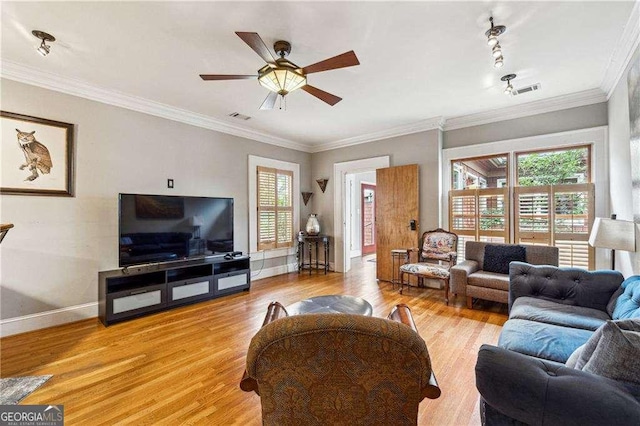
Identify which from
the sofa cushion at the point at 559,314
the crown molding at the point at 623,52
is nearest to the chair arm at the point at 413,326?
the sofa cushion at the point at 559,314

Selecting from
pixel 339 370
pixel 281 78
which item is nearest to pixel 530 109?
pixel 281 78

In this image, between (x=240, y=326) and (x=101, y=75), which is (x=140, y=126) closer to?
(x=101, y=75)

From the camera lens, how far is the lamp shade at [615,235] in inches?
94.9

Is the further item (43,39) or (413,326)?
(43,39)

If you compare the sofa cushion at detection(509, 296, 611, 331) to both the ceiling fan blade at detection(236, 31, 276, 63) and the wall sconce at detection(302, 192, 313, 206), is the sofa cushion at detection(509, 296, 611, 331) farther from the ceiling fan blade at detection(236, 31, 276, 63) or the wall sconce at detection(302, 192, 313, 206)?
the wall sconce at detection(302, 192, 313, 206)

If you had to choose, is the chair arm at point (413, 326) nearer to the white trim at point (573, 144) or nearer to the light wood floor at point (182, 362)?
the light wood floor at point (182, 362)

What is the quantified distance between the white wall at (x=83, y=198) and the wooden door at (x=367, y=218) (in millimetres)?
4853

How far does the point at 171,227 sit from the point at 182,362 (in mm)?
1970

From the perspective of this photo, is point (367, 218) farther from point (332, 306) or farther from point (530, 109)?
point (332, 306)

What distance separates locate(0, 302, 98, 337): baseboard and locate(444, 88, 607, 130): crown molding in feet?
19.0

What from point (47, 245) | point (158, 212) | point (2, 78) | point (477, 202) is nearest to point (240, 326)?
point (158, 212)

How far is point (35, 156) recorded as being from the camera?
119 inches

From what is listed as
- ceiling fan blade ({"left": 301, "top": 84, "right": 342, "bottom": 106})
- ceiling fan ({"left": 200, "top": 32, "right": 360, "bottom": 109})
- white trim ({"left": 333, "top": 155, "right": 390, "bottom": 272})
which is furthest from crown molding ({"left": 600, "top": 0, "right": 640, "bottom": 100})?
white trim ({"left": 333, "top": 155, "right": 390, "bottom": 272})

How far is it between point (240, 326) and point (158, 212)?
1860 mm
